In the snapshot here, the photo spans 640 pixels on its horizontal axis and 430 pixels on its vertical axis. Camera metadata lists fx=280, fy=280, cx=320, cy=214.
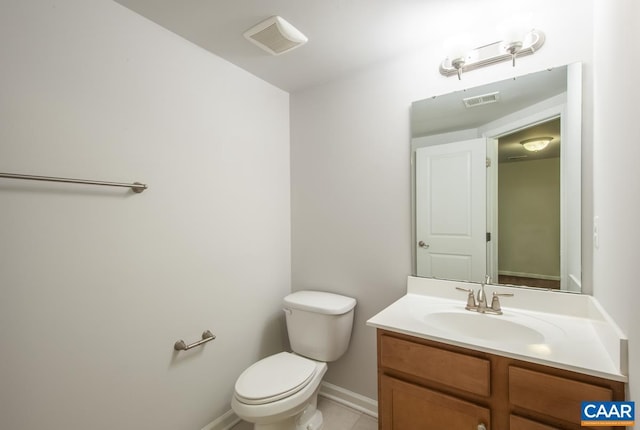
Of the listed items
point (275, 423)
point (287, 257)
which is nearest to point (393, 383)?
point (275, 423)

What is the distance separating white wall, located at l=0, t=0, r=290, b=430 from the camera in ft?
3.38

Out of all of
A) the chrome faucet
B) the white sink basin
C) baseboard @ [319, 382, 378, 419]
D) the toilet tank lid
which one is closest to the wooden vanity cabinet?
the white sink basin

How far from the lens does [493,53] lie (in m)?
1.42

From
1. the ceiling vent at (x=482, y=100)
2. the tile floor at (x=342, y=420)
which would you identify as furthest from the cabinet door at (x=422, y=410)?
the ceiling vent at (x=482, y=100)

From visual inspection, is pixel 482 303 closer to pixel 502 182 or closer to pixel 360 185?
pixel 502 182

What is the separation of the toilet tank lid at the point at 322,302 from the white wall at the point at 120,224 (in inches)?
12.3

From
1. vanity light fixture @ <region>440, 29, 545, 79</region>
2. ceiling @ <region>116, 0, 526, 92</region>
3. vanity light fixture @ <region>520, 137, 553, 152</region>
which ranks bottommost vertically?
vanity light fixture @ <region>520, 137, 553, 152</region>

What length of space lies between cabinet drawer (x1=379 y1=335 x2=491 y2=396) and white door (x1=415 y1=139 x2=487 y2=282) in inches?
21.9

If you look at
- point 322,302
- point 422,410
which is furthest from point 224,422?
point 422,410

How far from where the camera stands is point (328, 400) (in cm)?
196

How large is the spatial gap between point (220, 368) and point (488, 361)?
4.73 feet

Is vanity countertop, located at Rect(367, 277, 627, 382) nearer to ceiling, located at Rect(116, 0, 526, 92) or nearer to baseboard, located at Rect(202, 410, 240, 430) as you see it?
baseboard, located at Rect(202, 410, 240, 430)

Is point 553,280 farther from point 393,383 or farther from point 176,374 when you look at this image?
point 176,374

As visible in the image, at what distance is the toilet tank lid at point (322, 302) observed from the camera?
5.61 feet
